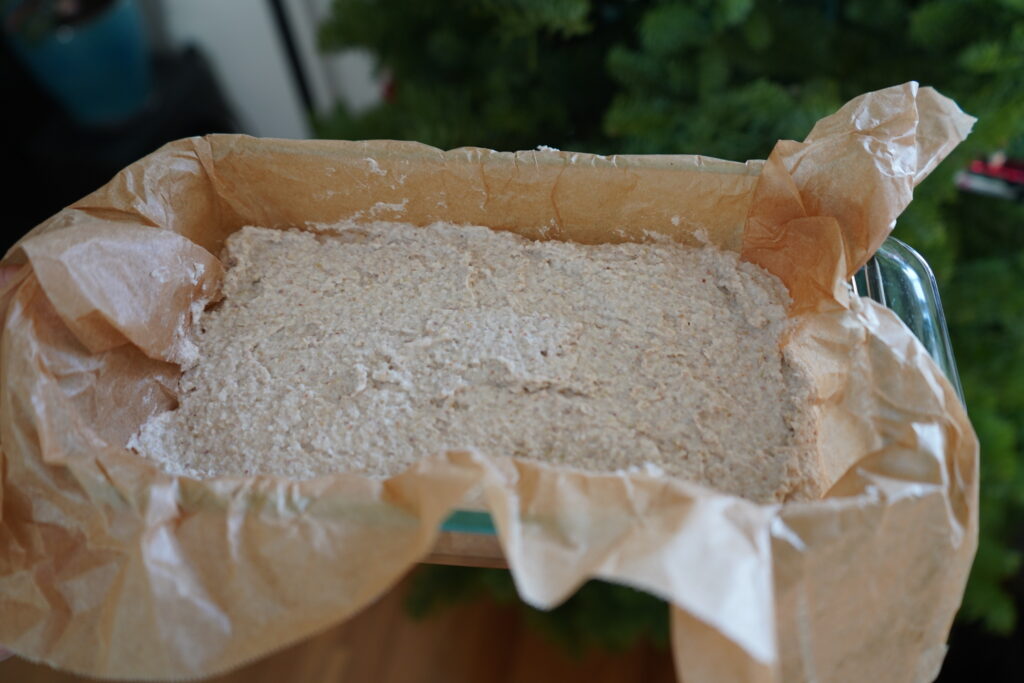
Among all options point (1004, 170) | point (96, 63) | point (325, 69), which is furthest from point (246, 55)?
point (1004, 170)

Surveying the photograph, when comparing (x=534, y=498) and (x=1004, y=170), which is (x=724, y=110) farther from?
(x=534, y=498)

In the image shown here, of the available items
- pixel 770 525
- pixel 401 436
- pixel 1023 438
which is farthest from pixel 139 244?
pixel 1023 438

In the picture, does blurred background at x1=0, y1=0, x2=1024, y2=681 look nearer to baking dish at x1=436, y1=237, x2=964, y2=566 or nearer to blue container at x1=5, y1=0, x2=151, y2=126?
baking dish at x1=436, y1=237, x2=964, y2=566

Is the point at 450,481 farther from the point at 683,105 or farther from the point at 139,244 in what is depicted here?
the point at 683,105

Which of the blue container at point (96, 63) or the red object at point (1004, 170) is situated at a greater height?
the blue container at point (96, 63)

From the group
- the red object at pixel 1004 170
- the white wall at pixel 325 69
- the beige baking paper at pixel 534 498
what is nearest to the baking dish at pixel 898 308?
the beige baking paper at pixel 534 498

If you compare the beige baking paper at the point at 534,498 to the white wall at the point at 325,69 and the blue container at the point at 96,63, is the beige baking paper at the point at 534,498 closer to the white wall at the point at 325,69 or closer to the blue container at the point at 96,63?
the blue container at the point at 96,63

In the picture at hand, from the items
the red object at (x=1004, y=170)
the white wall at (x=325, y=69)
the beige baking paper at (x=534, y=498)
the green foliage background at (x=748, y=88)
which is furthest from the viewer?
the white wall at (x=325, y=69)
